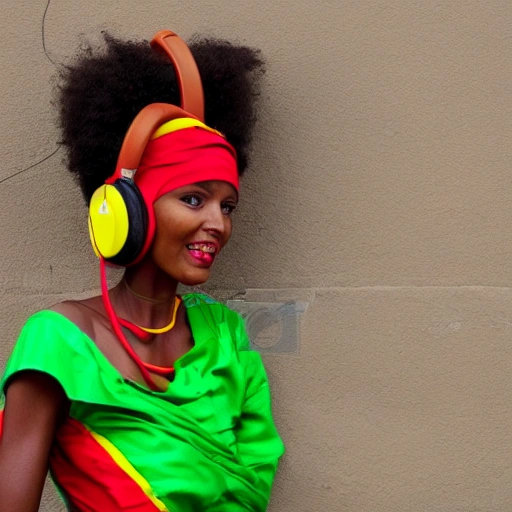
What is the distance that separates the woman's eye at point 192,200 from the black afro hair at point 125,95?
334 millimetres

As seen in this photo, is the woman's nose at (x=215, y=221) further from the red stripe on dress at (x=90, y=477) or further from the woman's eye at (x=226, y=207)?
the red stripe on dress at (x=90, y=477)

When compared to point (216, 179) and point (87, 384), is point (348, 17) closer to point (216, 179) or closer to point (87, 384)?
point (216, 179)

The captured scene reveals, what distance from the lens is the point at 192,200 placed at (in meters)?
2.50

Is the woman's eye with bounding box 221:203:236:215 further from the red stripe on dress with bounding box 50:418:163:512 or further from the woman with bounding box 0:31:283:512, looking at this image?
the red stripe on dress with bounding box 50:418:163:512

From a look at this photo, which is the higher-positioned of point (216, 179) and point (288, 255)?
point (216, 179)

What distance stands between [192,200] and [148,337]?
0.43 meters

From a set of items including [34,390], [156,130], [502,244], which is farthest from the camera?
[502,244]

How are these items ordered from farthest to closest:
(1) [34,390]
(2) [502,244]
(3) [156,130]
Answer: (2) [502,244] → (3) [156,130] → (1) [34,390]

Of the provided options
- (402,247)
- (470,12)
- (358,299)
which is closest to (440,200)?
(402,247)

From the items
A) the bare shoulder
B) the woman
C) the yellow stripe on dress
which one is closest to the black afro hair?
the woman

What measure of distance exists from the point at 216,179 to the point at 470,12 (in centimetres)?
113

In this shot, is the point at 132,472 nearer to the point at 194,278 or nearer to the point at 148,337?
the point at 148,337

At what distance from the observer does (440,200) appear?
2947mm

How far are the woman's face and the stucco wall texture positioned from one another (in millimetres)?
553
